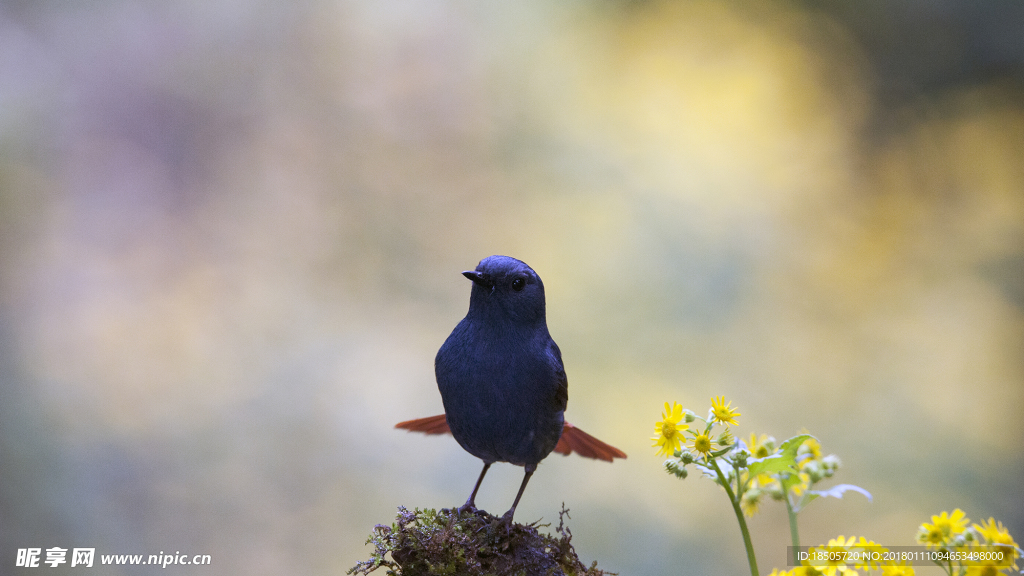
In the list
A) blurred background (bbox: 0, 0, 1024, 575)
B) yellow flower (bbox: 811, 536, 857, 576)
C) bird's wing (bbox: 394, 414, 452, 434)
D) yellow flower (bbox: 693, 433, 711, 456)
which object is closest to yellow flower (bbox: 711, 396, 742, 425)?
yellow flower (bbox: 693, 433, 711, 456)

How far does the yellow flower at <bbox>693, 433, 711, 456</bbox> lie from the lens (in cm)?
147

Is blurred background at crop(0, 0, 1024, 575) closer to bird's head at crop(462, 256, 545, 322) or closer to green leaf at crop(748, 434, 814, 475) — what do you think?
bird's head at crop(462, 256, 545, 322)

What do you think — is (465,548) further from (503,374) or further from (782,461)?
(782,461)

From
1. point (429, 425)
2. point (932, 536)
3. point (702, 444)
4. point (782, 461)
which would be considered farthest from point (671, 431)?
point (429, 425)

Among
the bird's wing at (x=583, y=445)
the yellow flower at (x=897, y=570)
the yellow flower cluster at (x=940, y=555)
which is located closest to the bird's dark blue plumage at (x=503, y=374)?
the bird's wing at (x=583, y=445)

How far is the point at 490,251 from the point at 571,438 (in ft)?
5.26

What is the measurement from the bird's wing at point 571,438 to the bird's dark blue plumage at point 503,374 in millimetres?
196

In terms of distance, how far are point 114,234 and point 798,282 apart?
3229 mm

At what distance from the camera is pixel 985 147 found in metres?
3.48

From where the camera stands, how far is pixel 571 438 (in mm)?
1997

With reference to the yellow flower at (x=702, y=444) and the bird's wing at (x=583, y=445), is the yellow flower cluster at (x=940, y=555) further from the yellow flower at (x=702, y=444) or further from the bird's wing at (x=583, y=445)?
the bird's wing at (x=583, y=445)

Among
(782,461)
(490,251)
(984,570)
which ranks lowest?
(984,570)

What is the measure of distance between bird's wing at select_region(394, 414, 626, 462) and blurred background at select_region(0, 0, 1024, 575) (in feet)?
3.96

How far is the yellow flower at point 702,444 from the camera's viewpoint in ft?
4.82
